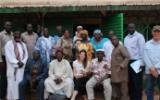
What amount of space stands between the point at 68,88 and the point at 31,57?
1.34 metres

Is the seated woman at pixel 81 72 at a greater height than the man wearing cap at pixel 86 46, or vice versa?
the man wearing cap at pixel 86 46

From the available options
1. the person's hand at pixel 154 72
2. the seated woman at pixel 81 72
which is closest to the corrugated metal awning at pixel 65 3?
the seated woman at pixel 81 72

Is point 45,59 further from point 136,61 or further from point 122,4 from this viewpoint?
point 122,4

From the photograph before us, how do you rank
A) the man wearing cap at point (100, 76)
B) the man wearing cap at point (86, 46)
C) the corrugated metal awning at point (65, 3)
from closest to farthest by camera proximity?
the man wearing cap at point (100, 76) < the man wearing cap at point (86, 46) < the corrugated metal awning at point (65, 3)

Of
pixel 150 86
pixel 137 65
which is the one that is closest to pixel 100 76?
pixel 137 65

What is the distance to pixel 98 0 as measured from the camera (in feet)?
51.8

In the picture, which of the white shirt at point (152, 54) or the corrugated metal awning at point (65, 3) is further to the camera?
the corrugated metal awning at point (65, 3)

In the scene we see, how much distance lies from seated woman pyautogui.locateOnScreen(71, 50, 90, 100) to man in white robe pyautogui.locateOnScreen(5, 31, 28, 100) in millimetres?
1323

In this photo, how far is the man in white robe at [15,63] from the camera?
13.0m

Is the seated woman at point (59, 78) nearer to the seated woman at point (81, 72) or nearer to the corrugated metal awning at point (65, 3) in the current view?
the seated woman at point (81, 72)

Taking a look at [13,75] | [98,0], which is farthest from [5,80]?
[98,0]

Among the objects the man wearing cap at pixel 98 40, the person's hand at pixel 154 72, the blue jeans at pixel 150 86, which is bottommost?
the blue jeans at pixel 150 86

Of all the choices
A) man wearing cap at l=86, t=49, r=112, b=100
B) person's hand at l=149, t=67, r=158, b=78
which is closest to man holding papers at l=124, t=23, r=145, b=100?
man wearing cap at l=86, t=49, r=112, b=100

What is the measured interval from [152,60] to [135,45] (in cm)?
88
